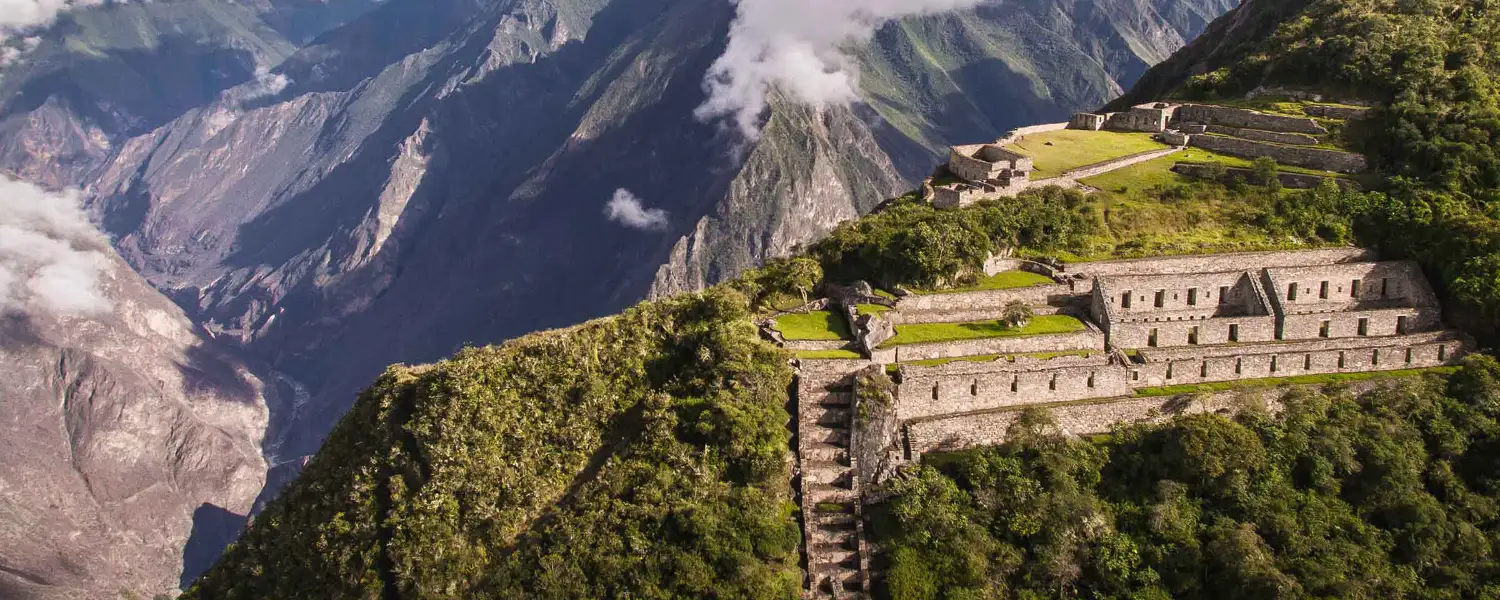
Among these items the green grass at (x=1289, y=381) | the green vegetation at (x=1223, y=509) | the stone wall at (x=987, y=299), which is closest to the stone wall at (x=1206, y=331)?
the green grass at (x=1289, y=381)

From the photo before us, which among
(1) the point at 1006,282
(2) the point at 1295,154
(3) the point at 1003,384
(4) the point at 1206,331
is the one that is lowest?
(3) the point at 1003,384

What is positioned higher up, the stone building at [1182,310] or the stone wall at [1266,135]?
the stone wall at [1266,135]

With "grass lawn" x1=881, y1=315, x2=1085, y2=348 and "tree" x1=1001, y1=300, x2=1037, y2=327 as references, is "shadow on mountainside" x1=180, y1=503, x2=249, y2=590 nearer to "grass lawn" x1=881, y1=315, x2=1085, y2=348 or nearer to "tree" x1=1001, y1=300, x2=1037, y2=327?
"grass lawn" x1=881, y1=315, x2=1085, y2=348

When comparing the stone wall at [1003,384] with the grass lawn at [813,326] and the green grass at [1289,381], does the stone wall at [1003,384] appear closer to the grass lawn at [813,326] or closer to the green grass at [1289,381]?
the green grass at [1289,381]

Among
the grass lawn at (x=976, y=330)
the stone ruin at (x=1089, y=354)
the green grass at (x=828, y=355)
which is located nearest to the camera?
the stone ruin at (x=1089, y=354)

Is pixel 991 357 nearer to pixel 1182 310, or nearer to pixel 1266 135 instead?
pixel 1182 310

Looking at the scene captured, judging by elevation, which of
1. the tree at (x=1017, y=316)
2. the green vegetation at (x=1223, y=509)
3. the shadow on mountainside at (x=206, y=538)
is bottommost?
the shadow on mountainside at (x=206, y=538)

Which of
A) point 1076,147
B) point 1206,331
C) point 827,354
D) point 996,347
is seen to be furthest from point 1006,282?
point 1076,147
